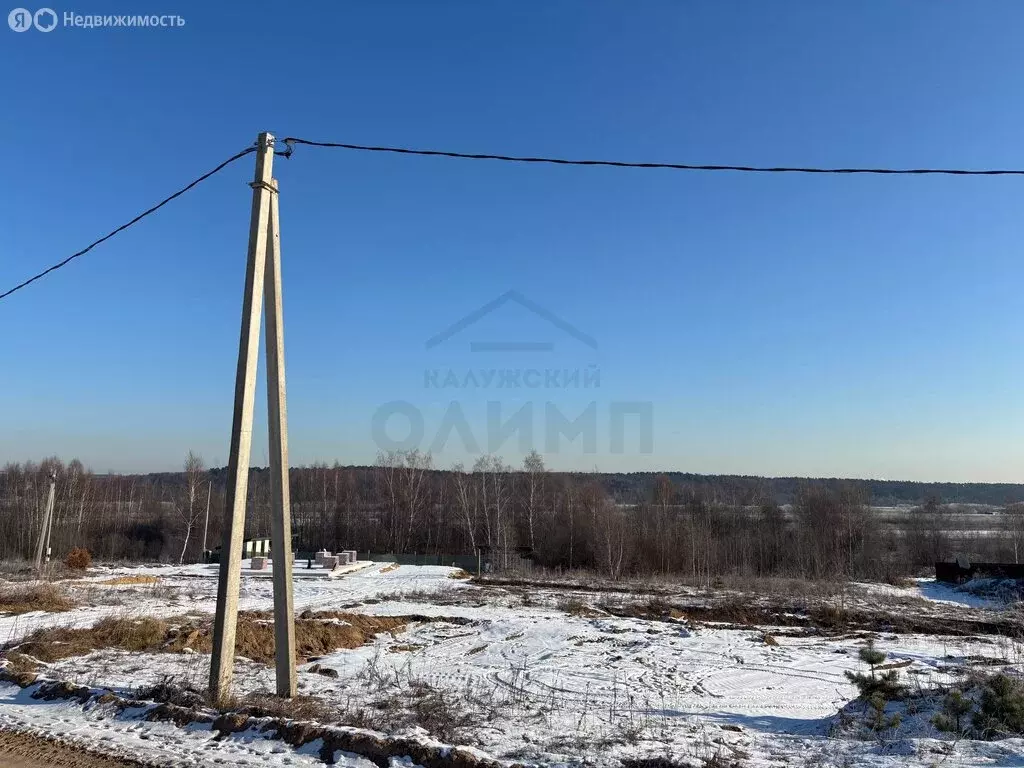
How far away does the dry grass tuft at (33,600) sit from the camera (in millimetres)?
12807

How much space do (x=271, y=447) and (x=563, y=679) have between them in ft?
16.9

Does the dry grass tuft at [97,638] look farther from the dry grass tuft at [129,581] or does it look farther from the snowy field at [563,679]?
the dry grass tuft at [129,581]

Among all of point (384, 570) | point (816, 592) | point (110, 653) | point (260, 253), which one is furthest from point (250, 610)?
point (816, 592)

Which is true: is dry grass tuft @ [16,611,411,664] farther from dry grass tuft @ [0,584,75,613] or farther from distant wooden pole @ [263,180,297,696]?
dry grass tuft @ [0,584,75,613]

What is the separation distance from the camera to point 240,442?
18.7 ft

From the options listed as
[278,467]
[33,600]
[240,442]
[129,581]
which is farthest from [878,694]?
[129,581]

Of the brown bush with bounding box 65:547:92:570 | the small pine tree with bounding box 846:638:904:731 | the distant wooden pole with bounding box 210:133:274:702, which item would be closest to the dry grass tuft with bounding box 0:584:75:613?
the distant wooden pole with bounding box 210:133:274:702

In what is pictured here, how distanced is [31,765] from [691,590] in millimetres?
19562

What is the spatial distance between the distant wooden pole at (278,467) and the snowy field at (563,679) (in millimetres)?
630

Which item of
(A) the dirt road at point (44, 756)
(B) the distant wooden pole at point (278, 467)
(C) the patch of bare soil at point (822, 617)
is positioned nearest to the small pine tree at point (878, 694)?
(B) the distant wooden pole at point (278, 467)

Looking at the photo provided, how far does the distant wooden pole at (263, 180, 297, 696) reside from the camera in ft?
18.7

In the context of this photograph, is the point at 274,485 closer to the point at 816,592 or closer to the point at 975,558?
the point at 816,592

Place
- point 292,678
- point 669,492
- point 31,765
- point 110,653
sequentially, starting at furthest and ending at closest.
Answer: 1. point 669,492
2. point 110,653
3. point 292,678
4. point 31,765

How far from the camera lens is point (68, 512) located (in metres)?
46.8
